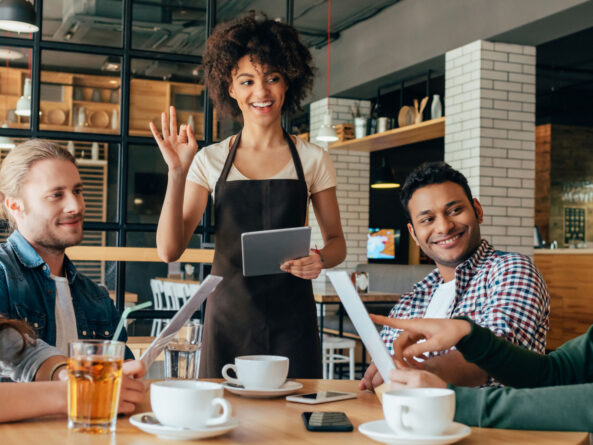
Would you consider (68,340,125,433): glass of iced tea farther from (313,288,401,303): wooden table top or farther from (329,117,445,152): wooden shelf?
(329,117,445,152): wooden shelf

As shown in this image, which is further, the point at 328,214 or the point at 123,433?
the point at 328,214

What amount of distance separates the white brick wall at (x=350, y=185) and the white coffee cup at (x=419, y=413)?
806cm

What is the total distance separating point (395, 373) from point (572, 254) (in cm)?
724

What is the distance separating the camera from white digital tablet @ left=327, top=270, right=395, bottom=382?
119 centimetres

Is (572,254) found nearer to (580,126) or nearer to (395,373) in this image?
(580,126)

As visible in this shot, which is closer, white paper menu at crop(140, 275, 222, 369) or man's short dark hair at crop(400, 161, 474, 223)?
white paper menu at crop(140, 275, 222, 369)

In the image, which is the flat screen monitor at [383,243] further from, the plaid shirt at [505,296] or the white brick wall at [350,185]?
the plaid shirt at [505,296]

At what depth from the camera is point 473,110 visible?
21.4ft

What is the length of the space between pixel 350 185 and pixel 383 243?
15.9ft

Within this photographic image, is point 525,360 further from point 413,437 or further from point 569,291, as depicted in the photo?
point 569,291

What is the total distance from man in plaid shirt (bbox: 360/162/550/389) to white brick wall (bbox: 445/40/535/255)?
4581 millimetres

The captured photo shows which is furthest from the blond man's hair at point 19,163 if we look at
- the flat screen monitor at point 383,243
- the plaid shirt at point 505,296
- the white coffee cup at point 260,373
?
the flat screen monitor at point 383,243

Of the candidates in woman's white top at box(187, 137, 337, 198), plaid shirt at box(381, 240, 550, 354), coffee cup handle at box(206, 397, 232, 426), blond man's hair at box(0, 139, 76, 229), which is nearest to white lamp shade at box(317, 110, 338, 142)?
woman's white top at box(187, 137, 337, 198)

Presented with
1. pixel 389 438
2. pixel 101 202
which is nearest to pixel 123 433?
pixel 389 438
